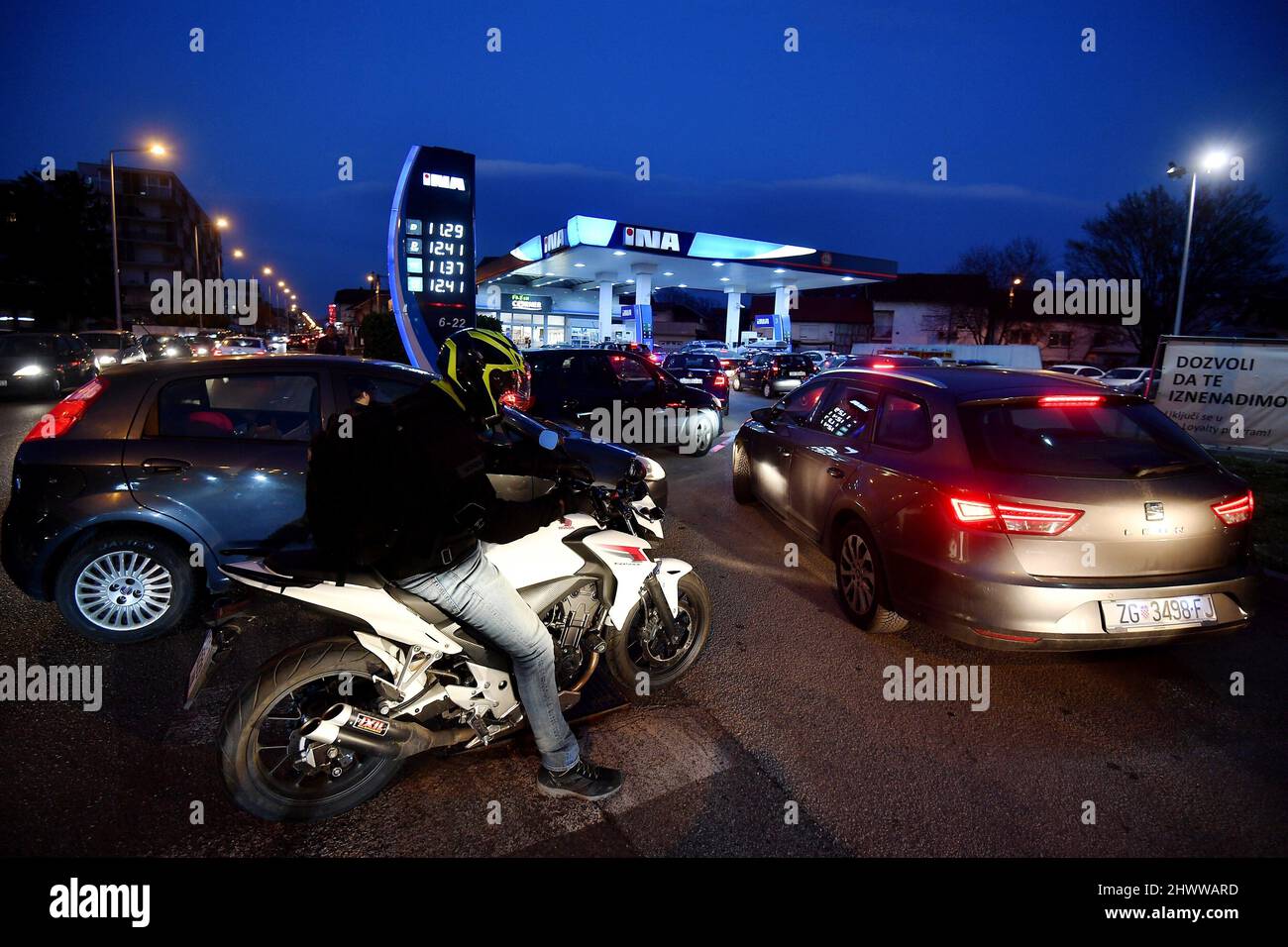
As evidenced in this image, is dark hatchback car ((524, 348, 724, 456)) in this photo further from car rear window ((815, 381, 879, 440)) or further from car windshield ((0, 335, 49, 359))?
car windshield ((0, 335, 49, 359))

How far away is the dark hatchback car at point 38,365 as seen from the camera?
16.0 meters

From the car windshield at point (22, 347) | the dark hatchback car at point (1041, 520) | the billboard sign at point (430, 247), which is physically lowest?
the dark hatchback car at point (1041, 520)

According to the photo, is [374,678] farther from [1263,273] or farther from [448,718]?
[1263,273]

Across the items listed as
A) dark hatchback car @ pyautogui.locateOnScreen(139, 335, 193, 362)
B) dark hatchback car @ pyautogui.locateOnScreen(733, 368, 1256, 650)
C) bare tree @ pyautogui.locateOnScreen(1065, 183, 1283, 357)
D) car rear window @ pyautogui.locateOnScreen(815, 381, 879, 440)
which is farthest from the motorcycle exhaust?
bare tree @ pyautogui.locateOnScreen(1065, 183, 1283, 357)

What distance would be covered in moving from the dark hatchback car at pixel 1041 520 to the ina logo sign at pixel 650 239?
26514 mm

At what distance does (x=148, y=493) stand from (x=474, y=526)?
8.74ft

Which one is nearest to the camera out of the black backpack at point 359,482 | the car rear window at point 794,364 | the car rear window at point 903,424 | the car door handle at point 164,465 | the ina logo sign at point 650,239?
the black backpack at point 359,482

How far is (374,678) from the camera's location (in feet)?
8.68

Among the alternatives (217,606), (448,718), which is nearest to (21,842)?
(217,606)

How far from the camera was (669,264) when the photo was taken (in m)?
35.3

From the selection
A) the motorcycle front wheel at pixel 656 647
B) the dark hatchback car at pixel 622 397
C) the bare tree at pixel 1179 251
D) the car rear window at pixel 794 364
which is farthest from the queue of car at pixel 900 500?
the bare tree at pixel 1179 251

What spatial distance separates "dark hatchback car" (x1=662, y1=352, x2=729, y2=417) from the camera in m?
17.1

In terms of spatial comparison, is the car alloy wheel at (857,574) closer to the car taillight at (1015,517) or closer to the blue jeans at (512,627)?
the car taillight at (1015,517)
